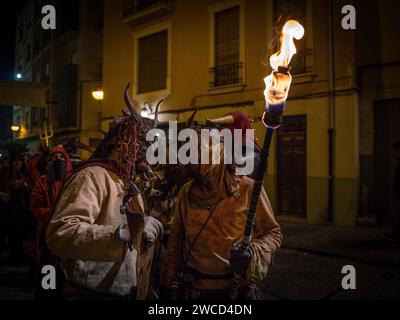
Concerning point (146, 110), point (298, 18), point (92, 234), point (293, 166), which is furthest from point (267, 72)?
point (92, 234)

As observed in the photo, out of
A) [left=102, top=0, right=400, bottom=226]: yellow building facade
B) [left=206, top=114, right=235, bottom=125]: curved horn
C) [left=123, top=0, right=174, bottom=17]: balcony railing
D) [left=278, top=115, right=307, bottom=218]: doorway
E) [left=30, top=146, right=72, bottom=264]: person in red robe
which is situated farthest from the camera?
[left=123, top=0, right=174, bottom=17]: balcony railing

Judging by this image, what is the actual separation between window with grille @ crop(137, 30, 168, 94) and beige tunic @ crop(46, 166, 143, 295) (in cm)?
1237

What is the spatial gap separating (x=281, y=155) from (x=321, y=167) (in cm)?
148

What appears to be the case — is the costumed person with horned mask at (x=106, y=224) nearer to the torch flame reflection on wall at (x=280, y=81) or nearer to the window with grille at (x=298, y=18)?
the torch flame reflection on wall at (x=280, y=81)

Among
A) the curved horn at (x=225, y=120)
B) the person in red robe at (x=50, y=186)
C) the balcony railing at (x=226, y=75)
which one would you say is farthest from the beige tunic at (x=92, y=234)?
the balcony railing at (x=226, y=75)

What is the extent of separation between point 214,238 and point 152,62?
13206 millimetres

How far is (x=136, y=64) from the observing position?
15.1m

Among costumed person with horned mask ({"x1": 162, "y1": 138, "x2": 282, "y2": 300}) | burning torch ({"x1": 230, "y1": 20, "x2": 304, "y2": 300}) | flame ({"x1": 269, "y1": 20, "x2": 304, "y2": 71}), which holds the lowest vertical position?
costumed person with horned mask ({"x1": 162, "y1": 138, "x2": 282, "y2": 300})

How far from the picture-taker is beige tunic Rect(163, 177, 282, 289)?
8.32 feet

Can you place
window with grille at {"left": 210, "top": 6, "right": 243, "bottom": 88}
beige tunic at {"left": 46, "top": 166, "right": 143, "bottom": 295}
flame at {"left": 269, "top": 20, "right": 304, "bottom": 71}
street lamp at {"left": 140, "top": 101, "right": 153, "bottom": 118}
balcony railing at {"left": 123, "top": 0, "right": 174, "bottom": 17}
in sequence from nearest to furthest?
beige tunic at {"left": 46, "top": 166, "right": 143, "bottom": 295} → flame at {"left": 269, "top": 20, "right": 304, "bottom": 71} → window with grille at {"left": 210, "top": 6, "right": 243, "bottom": 88} → balcony railing at {"left": 123, "top": 0, "right": 174, "bottom": 17} → street lamp at {"left": 140, "top": 101, "right": 153, "bottom": 118}

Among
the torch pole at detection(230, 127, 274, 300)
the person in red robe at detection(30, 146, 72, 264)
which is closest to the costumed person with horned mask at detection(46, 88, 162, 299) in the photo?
the torch pole at detection(230, 127, 274, 300)

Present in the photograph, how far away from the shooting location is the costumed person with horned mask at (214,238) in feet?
8.32

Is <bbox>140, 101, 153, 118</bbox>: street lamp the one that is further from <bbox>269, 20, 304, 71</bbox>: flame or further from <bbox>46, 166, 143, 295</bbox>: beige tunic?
<bbox>269, 20, 304, 71</bbox>: flame

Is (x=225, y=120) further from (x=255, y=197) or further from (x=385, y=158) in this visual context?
(x=385, y=158)
